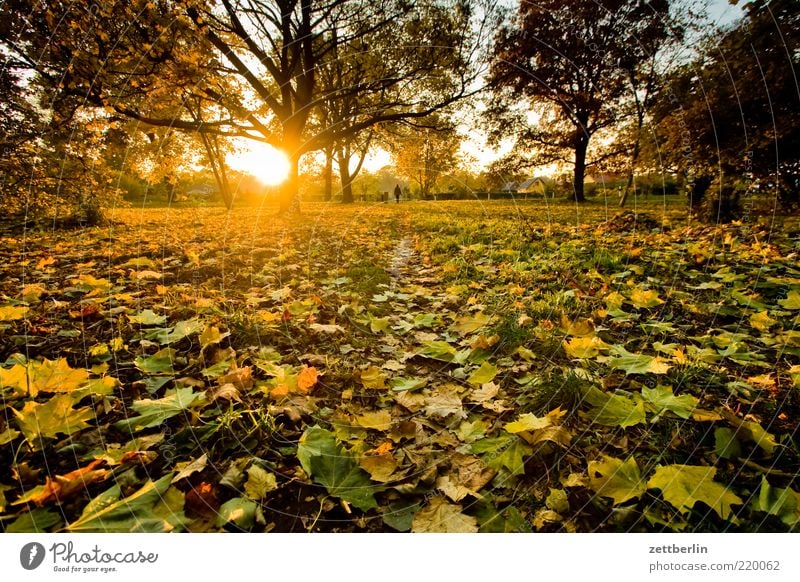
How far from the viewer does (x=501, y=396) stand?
1806mm

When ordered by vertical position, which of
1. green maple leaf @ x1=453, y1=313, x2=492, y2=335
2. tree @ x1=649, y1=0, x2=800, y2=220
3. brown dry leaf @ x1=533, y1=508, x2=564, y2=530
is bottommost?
brown dry leaf @ x1=533, y1=508, x2=564, y2=530

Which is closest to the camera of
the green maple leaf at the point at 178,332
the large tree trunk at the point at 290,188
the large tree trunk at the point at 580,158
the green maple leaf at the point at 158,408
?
the green maple leaf at the point at 158,408

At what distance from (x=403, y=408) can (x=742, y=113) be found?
15.5ft

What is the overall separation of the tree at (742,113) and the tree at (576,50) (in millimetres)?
4467

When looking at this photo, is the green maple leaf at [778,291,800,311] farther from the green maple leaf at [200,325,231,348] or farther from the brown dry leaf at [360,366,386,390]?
the green maple leaf at [200,325,231,348]

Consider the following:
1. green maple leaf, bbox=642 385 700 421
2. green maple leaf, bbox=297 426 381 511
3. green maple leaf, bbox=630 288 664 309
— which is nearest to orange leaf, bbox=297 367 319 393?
green maple leaf, bbox=297 426 381 511

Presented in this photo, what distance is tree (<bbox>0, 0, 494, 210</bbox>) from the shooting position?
418 centimetres

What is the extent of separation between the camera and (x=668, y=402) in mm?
1489

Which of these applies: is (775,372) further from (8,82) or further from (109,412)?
(8,82)

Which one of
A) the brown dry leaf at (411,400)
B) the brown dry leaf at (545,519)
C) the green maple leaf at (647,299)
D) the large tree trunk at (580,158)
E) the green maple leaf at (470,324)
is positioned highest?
the large tree trunk at (580,158)

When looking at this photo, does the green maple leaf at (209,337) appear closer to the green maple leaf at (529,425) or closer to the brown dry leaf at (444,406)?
the brown dry leaf at (444,406)

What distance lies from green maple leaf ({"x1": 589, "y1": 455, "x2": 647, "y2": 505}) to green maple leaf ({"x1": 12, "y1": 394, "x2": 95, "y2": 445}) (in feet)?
6.00

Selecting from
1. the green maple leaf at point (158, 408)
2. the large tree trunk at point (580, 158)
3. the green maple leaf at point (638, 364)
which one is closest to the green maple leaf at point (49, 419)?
the green maple leaf at point (158, 408)

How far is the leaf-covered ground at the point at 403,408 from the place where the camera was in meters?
1.14
